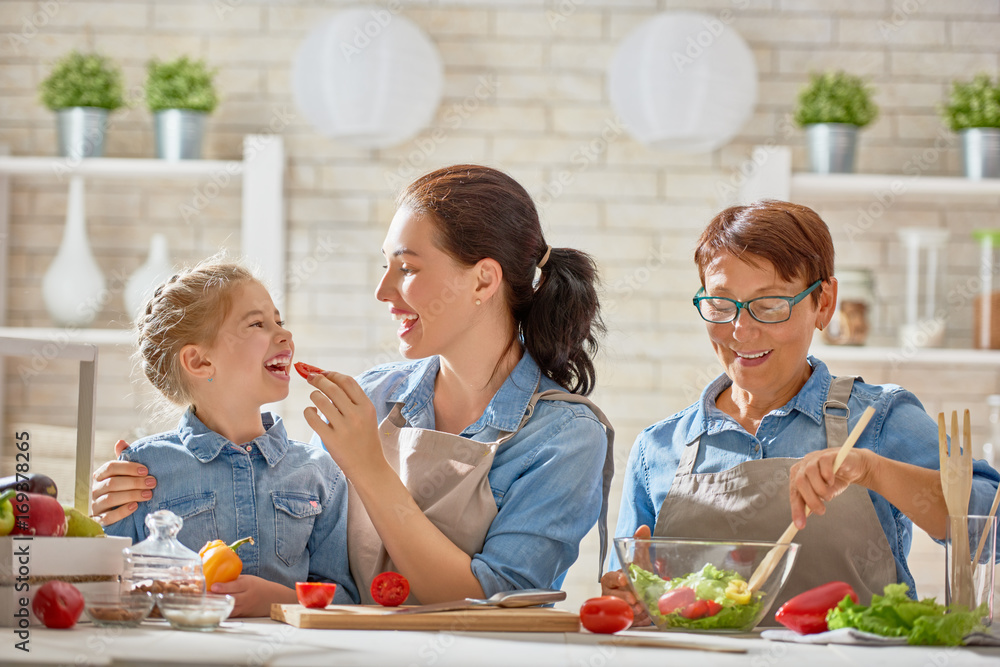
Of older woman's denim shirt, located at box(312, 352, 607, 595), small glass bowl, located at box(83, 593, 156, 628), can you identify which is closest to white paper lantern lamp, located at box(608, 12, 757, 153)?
older woman's denim shirt, located at box(312, 352, 607, 595)

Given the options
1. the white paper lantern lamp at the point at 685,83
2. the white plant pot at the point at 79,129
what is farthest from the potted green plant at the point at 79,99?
the white paper lantern lamp at the point at 685,83

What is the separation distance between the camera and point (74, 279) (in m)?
3.61

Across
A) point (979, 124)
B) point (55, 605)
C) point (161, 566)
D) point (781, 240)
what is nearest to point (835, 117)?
point (979, 124)

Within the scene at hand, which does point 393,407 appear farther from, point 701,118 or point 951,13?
point 951,13

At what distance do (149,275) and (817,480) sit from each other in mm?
2730

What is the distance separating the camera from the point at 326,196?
12.6 ft

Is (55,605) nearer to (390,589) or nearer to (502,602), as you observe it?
(390,589)

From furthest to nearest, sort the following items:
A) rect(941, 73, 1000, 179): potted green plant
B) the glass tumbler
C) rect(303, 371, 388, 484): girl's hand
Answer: rect(941, 73, 1000, 179): potted green plant, rect(303, 371, 388, 484): girl's hand, the glass tumbler

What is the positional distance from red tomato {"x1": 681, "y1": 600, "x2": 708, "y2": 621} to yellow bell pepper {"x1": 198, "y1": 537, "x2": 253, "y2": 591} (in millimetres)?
692

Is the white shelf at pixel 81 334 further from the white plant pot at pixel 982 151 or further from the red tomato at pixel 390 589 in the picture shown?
the white plant pot at pixel 982 151

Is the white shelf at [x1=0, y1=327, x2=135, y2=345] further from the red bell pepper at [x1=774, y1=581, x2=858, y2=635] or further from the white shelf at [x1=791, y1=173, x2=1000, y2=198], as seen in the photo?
the red bell pepper at [x1=774, y1=581, x2=858, y2=635]

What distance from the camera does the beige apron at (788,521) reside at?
1.75 m

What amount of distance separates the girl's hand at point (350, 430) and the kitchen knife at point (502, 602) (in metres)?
0.26

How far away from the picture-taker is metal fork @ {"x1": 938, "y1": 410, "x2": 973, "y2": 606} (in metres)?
1.39
